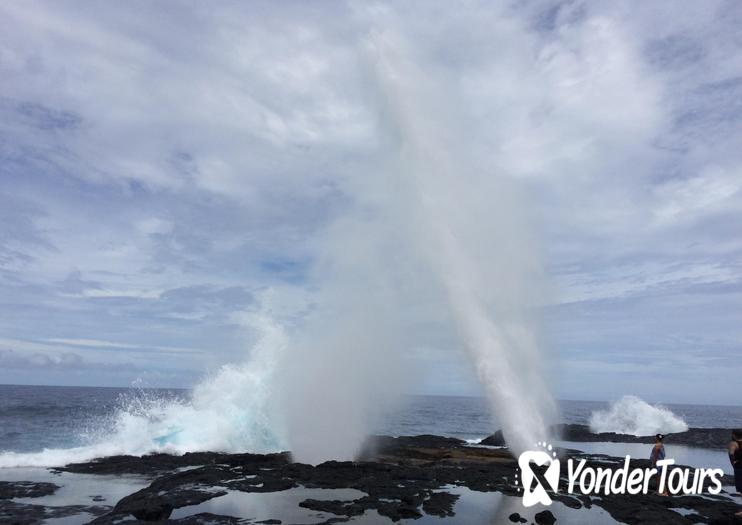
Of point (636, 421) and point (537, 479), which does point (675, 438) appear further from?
point (537, 479)

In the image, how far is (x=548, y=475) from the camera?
2011 centimetres

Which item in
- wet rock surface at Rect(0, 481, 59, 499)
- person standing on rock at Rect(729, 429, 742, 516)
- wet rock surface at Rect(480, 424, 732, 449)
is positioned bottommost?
wet rock surface at Rect(0, 481, 59, 499)

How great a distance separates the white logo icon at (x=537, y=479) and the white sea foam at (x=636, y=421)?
36.5 m

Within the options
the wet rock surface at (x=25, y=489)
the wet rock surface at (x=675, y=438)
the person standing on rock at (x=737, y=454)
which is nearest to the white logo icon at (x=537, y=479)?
the person standing on rock at (x=737, y=454)

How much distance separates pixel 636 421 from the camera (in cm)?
6016

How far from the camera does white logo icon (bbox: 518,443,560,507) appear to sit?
16.7 m

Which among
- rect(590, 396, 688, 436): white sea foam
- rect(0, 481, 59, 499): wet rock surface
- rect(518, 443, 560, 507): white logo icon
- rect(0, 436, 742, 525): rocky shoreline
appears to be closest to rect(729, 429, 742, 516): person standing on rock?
rect(0, 436, 742, 525): rocky shoreline

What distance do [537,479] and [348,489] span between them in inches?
286

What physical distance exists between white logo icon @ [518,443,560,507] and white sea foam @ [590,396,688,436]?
3647cm

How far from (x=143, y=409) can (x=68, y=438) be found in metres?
7.76

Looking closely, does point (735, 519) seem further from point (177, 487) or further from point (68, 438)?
point (68, 438)

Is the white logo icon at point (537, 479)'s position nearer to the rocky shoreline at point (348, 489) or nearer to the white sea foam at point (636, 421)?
the rocky shoreline at point (348, 489)

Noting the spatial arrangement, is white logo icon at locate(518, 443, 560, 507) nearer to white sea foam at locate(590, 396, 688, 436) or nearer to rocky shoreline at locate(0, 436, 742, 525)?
rocky shoreline at locate(0, 436, 742, 525)

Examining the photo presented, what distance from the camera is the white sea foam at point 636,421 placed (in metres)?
57.8
